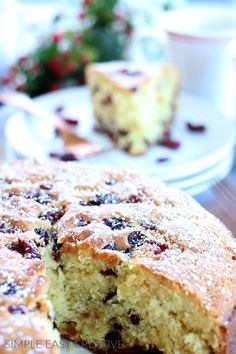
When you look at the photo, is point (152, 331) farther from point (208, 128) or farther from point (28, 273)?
point (208, 128)

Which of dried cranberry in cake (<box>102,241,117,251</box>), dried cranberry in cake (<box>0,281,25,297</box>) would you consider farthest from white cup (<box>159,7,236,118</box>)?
dried cranberry in cake (<box>0,281,25,297</box>)

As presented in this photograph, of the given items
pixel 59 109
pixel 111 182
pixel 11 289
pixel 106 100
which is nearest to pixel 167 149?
pixel 106 100

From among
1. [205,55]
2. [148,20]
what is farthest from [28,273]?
[148,20]

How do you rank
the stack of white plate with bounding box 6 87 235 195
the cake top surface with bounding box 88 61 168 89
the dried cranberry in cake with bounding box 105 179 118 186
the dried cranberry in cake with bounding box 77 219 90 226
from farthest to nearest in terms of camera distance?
the cake top surface with bounding box 88 61 168 89, the stack of white plate with bounding box 6 87 235 195, the dried cranberry in cake with bounding box 105 179 118 186, the dried cranberry in cake with bounding box 77 219 90 226

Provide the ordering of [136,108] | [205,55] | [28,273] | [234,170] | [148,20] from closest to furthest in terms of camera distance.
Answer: [28,273] < [234,170] < [136,108] < [205,55] < [148,20]

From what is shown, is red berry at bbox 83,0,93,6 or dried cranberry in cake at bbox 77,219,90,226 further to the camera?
red berry at bbox 83,0,93,6

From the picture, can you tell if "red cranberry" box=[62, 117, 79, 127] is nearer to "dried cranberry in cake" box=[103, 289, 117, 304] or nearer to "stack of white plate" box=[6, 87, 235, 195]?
"stack of white plate" box=[6, 87, 235, 195]

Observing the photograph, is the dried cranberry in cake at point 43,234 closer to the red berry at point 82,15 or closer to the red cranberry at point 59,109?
the red cranberry at point 59,109
